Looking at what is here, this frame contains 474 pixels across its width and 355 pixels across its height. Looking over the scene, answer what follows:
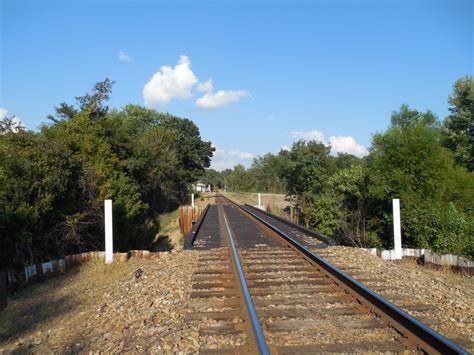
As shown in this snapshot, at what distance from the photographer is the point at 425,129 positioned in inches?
603

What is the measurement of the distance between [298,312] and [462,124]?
37567 mm

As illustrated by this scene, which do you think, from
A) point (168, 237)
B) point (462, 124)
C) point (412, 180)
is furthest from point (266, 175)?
point (412, 180)

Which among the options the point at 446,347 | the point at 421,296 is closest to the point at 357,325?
the point at 446,347

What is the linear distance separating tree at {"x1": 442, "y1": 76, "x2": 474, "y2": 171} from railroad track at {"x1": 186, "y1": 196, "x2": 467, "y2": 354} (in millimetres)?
30033

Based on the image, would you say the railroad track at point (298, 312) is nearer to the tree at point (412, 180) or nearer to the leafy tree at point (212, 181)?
the tree at point (412, 180)

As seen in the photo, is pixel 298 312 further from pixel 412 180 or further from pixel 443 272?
pixel 412 180

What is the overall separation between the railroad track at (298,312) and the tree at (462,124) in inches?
1182

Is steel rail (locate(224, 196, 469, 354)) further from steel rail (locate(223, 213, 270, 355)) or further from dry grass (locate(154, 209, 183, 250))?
dry grass (locate(154, 209, 183, 250))

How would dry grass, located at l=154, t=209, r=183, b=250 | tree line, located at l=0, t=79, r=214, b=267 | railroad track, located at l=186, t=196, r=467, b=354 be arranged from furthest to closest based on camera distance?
dry grass, located at l=154, t=209, r=183, b=250
tree line, located at l=0, t=79, r=214, b=267
railroad track, located at l=186, t=196, r=467, b=354

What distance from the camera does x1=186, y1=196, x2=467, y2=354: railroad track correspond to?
14.2ft

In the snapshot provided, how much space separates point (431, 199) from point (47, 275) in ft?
38.9

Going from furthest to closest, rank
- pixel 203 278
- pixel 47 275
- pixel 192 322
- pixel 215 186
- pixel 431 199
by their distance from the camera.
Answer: pixel 215 186
pixel 431 199
pixel 47 275
pixel 203 278
pixel 192 322

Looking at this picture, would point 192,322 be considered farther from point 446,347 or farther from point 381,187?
point 381,187

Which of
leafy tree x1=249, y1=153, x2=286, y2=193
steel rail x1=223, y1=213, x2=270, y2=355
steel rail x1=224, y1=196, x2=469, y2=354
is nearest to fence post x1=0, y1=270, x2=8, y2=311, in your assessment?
steel rail x1=223, y1=213, x2=270, y2=355
